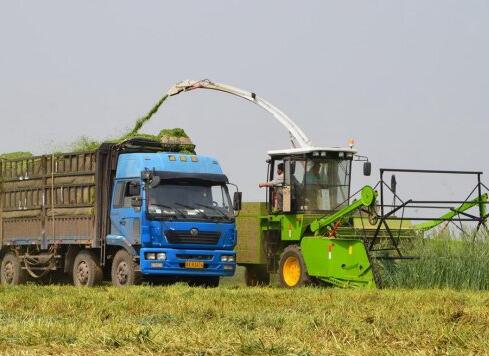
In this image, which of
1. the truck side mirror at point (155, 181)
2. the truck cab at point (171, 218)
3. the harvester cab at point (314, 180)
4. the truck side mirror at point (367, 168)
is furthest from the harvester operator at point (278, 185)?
the truck side mirror at point (155, 181)

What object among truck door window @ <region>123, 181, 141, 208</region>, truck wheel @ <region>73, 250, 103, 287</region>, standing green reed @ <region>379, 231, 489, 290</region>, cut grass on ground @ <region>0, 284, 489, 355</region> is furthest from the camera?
truck wheel @ <region>73, 250, 103, 287</region>

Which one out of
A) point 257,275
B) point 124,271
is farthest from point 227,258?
point 257,275

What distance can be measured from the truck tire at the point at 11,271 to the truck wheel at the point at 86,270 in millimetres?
2397

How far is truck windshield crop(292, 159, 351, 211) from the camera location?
22.6 meters

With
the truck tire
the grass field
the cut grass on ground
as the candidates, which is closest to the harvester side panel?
the grass field

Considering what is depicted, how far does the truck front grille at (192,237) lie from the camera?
70.9ft

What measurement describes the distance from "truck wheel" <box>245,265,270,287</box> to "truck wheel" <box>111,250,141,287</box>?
151 inches

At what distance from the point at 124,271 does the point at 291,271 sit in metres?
3.40

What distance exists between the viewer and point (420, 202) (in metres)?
20.0

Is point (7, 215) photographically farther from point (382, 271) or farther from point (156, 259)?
point (382, 271)

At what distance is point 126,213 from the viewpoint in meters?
22.0

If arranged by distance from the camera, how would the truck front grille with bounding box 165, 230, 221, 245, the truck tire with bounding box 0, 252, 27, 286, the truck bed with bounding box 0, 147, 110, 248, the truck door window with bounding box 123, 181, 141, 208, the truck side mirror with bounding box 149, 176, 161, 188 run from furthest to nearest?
1. the truck tire with bounding box 0, 252, 27, 286
2. the truck bed with bounding box 0, 147, 110, 248
3. the truck door window with bounding box 123, 181, 141, 208
4. the truck front grille with bounding box 165, 230, 221, 245
5. the truck side mirror with bounding box 149, 176, 161, 188

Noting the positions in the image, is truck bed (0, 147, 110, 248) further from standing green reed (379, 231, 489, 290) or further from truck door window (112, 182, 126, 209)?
standing green reed (379, 231, 489, 290)

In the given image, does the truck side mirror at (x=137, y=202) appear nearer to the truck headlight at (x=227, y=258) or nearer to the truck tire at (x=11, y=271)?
the truck headlight at (x=227, y=258)
